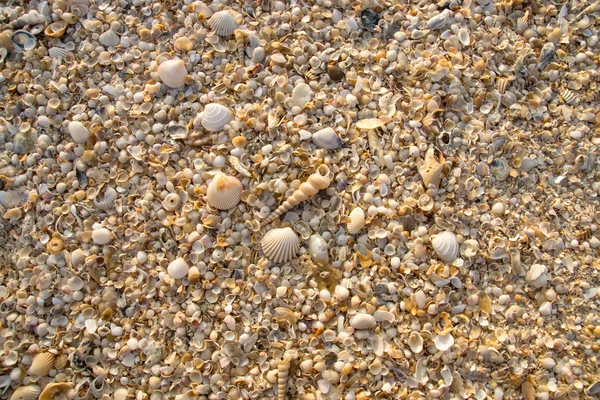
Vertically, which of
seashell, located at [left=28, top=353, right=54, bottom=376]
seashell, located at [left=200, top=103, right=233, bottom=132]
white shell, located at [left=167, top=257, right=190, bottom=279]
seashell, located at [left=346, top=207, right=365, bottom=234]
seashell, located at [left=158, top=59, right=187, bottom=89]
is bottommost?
seashell, located at [left=28, top=353, right=54, bottom=376]

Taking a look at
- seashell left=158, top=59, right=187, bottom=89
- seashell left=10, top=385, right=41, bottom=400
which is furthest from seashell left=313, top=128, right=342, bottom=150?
seashell left=10, top=385, right=41, bottom=400

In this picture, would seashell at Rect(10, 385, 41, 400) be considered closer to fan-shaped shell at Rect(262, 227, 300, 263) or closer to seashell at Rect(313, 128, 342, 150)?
fan-shaped shell at Rect(262, 227, 300, 263)

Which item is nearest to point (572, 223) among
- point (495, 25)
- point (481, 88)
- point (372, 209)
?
point (481, 88)

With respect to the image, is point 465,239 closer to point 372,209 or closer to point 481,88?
point 372,209

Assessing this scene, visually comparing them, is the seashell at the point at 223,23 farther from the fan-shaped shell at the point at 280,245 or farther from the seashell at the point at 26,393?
the seashell at the point at 26,393

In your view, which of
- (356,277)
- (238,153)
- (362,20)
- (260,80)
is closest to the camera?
(356,277)

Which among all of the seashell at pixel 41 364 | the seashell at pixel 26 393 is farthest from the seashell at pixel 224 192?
the seashell at pixel 26 393
